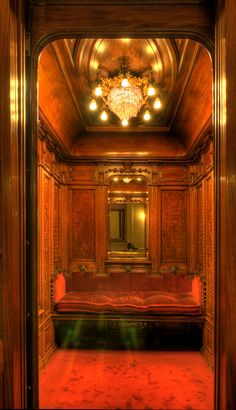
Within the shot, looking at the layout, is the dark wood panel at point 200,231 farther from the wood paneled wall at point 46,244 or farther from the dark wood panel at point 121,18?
the dark wood panel at point 121,18

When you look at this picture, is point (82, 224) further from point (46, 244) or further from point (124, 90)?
point (124, 90)

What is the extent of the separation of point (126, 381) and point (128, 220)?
9.51 feet

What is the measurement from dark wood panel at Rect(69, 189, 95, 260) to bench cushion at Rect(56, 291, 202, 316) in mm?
830

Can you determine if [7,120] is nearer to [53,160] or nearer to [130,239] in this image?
[53,160]

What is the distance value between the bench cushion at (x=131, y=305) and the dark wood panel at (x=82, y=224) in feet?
2.72

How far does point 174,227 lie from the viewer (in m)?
6.27

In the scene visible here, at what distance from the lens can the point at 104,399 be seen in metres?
3.67

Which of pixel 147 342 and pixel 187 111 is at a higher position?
pixel 187 111

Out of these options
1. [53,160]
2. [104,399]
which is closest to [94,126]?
[53,160]

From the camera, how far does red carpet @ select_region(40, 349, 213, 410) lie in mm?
3600

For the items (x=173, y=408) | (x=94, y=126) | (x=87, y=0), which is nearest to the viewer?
(x=87, y=0)

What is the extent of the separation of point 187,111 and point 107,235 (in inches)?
104

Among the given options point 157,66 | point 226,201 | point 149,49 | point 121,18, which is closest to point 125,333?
point 157,66

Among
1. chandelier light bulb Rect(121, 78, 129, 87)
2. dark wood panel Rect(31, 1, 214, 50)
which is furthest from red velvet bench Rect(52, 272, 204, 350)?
dark wood panel Rect(31, 1, 214, 50)
